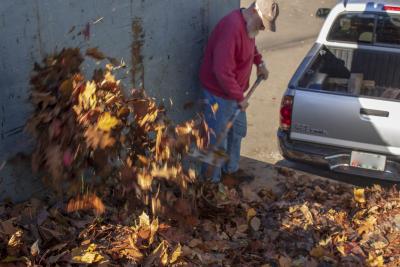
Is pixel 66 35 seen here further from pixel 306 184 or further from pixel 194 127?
pixel 306 184

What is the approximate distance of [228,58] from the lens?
5.07 metres

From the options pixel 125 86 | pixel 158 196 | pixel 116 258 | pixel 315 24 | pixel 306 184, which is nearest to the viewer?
pixel 116 258

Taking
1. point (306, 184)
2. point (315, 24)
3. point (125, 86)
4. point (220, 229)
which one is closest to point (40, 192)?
point (125, 86)

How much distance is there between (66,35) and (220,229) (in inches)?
79.0

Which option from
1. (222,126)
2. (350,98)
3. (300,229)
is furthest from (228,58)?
(300,229)

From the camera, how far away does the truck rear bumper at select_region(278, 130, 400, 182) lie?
5.96 meters

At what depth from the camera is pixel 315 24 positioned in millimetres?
14984

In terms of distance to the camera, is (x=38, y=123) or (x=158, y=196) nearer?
(x=38, y=123)

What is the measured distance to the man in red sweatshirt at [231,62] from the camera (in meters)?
5.07

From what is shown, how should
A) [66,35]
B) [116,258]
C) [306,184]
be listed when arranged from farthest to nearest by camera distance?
[306,184] < [66,35] < [116,258]

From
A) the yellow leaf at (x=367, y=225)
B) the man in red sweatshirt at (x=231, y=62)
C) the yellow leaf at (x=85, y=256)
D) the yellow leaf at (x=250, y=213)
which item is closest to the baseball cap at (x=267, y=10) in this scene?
the man in red sweatshirt at (x=231, y=62)

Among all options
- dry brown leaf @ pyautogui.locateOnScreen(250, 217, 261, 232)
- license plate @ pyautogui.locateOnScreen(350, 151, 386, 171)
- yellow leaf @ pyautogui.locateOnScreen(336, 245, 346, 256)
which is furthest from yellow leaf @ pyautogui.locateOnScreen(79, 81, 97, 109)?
license plate @ pyautogui.locateOnScreen(350, 151, 386, 171)

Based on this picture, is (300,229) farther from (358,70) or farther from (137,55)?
(358,70)

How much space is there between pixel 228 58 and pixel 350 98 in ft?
5.01
